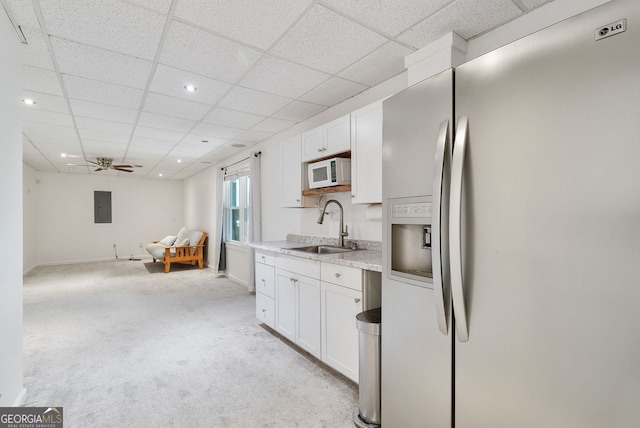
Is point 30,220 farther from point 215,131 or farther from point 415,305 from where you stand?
point 415,305

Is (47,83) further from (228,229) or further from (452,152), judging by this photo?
(228,229)

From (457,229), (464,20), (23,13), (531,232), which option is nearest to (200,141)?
(23,13)

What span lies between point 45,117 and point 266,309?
139 inches

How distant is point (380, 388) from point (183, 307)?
132 inches

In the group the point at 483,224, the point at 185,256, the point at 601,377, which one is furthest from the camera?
the point at 185,256

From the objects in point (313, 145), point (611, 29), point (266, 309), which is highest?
point (313, 145)

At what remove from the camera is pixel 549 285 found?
97 centimetres

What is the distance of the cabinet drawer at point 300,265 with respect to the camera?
98.2 inches

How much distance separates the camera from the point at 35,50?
2.14 m

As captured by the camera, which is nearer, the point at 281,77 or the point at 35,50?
the point at 35,50

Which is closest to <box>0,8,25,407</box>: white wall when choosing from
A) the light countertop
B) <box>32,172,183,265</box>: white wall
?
the light countertop

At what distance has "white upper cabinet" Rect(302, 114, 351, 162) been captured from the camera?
8.78ft

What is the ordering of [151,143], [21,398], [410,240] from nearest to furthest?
1. [410,240]
2. [21,398]
3. [151,143]

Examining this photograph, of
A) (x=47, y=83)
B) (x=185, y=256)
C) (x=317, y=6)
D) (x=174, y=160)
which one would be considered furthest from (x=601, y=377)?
(x=185, y=256)
